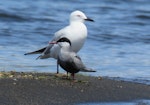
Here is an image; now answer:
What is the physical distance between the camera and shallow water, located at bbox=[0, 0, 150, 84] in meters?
12.9

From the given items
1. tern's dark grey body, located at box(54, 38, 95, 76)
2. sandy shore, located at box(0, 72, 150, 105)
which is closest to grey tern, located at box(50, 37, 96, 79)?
tern's dark grey body, located at box(54, 38, 95, 76)

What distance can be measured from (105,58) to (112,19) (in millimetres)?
8363

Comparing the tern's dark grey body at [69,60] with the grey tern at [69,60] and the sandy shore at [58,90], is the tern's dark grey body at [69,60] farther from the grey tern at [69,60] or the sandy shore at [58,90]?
the sandy shore at [58,90]

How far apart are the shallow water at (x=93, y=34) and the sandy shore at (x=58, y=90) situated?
1.65m

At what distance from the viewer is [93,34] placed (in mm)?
18516

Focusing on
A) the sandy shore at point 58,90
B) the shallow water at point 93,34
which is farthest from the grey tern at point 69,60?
the shallow water at point 93,34

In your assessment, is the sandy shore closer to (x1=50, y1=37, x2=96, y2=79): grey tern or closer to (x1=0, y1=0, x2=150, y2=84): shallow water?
(x1=50, y1=37, x2=96, y2=79): grey tern

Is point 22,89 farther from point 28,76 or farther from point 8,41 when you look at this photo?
point 8,41

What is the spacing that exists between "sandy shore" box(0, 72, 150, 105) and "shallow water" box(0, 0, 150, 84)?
1.65 metres

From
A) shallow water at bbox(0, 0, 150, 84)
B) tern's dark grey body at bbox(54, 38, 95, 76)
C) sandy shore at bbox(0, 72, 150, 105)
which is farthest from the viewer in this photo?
shallow water at bbox(0, 0, 150, 84)

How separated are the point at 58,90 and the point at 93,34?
30.9 feet

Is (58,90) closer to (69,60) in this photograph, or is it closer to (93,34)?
(69,60)

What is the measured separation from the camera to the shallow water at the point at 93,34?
A: 12.9 m

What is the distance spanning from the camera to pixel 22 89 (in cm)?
892
